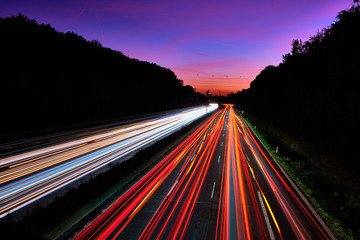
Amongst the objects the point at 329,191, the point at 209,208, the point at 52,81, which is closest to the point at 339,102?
the point at 329,191

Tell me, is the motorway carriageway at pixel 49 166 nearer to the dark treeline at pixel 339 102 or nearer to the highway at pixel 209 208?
the highway at pixel 209 208

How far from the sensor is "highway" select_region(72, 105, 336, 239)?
24.7ft

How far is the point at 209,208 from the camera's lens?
9242mm

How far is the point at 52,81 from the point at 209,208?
35.9 m

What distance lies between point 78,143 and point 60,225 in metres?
13.8

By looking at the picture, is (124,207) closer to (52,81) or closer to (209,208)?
(209,208)

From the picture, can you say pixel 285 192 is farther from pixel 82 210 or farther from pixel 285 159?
pixel 82 210

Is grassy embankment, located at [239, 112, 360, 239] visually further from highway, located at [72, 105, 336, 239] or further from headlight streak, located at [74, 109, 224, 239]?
headlight streak, located at [74, 109, 224, 239]

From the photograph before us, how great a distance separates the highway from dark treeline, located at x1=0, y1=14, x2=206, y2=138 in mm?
24444

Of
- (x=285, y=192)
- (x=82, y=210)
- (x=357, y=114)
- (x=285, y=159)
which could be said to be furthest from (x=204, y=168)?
(x=357, y=114)

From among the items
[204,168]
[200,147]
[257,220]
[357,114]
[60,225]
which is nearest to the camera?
[60,225]

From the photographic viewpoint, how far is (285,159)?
55.3 ft

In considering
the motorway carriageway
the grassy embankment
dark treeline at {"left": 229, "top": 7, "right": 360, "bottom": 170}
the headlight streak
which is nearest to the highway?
the headlight streak

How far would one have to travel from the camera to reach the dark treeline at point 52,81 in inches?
1040
